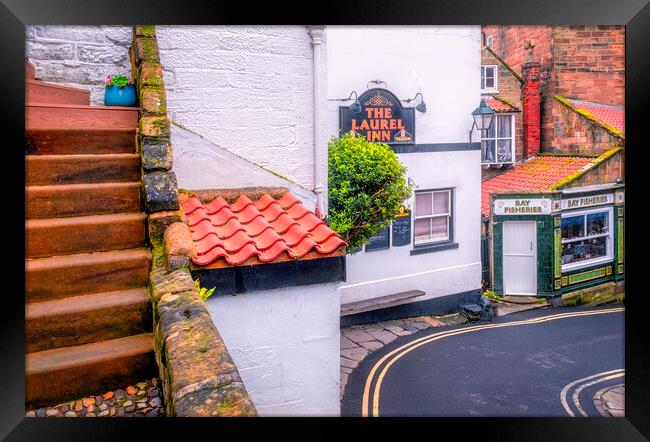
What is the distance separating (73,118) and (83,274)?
1.23 metres

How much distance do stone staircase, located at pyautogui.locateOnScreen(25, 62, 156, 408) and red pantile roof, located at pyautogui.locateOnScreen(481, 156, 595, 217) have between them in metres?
9.08

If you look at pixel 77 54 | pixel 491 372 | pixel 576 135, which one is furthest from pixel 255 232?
pixel 576 135

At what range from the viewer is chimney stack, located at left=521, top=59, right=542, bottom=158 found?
39.0ft

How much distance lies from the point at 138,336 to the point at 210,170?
178cm

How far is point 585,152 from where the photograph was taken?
11594 mm

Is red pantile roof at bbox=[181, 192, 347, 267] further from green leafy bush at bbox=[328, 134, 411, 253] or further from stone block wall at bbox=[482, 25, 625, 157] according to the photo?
stone block wall at bbox=[482, 25, 625, 157]

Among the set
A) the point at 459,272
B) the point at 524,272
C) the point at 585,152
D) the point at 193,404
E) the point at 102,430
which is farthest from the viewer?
the point at 585,152

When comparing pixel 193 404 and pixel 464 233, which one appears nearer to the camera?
pixel 193 404

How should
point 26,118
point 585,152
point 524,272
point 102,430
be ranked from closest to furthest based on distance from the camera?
point 102,430
point 26,118
point 524,272
point 585,152

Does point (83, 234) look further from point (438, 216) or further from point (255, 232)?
point (438, 216)

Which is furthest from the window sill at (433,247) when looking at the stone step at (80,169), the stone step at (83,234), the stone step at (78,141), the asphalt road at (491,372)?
the stone step at (83,234)

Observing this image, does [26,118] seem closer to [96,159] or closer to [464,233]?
[96,159]

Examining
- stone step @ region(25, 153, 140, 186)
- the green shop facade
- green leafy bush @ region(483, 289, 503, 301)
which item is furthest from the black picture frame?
the green shop facade
